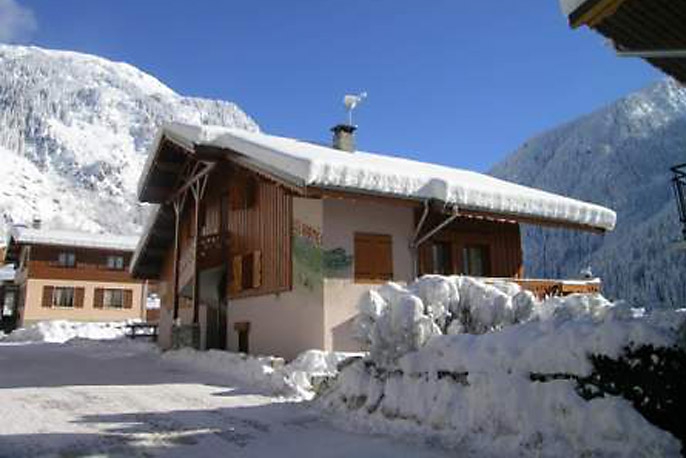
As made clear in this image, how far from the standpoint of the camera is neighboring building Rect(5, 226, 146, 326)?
40.0 metres

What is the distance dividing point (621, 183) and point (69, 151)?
131 metres

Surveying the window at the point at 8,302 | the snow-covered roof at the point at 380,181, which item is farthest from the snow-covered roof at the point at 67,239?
the snow-covered roof at the point at 380,181

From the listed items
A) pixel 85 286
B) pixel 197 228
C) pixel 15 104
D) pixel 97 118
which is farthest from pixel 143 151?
pixel 197 228

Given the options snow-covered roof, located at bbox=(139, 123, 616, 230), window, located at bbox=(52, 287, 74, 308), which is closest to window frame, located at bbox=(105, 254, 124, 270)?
window, located at bbox=(52, 287, 74, 308)

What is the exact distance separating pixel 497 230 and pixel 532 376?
469 inches

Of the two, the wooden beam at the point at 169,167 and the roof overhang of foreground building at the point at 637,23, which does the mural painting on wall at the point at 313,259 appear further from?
the roof overhang of foreground building at the point at 637,23

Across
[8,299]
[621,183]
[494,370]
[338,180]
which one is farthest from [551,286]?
[621,183]

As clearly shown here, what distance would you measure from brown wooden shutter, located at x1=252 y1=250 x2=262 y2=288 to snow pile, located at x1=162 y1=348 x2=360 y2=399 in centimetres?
223

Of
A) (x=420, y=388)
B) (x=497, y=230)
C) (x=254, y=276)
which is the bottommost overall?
(x=420, y=388)

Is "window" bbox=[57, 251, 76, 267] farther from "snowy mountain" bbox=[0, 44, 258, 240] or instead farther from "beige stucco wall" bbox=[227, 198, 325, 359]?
"snowy mountain" bbox=[0, 44, 258, 240]

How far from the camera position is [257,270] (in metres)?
16.8

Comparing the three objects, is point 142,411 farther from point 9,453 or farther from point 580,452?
point 580,452

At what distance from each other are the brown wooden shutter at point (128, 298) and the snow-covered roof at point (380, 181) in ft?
85.4

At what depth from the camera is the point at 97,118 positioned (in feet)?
600
